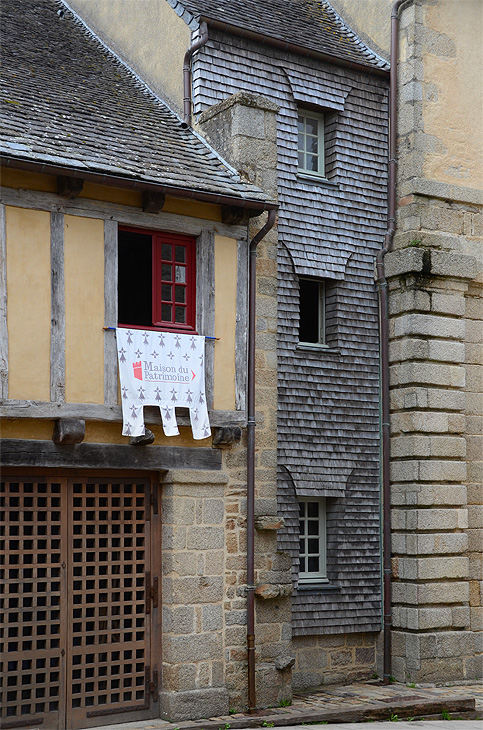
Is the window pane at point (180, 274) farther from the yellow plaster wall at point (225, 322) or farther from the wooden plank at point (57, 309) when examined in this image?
the wooden plank at point (57, 309)

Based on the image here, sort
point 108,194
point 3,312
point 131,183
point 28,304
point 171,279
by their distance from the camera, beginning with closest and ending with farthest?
1. point 3,312
2. point 28,304
3. point 131,183
4. point 108,194
5. point 171,279

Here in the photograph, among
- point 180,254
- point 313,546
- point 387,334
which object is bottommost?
point 313,546

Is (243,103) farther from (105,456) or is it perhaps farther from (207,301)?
(105,456)

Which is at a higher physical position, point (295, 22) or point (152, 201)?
point (295, 22)

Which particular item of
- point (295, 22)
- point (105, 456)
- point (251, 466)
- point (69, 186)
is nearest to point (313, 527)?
point (251, 466)

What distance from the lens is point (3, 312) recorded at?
378 inches

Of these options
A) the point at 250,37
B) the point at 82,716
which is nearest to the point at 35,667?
the point at 82,716

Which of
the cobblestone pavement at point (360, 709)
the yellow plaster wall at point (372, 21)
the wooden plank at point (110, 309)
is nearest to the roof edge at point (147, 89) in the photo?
the wooden plank at point (110, 309)

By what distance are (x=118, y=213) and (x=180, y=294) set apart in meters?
1.10

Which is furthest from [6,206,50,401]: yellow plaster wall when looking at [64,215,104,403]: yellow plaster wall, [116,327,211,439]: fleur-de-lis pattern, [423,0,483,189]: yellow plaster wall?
[423,0,483,189]: yellow plaster wall

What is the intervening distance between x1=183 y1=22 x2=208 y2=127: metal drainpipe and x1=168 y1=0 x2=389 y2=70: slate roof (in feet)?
0.80

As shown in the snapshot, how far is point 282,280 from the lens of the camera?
493 inches

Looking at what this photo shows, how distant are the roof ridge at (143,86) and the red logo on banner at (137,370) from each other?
8.09ft

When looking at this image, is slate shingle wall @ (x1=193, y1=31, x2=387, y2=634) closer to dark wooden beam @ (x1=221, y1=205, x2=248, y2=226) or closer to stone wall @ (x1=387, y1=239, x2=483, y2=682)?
stone wall @ (x1=387, y1=239, x2=483, y2=682)
